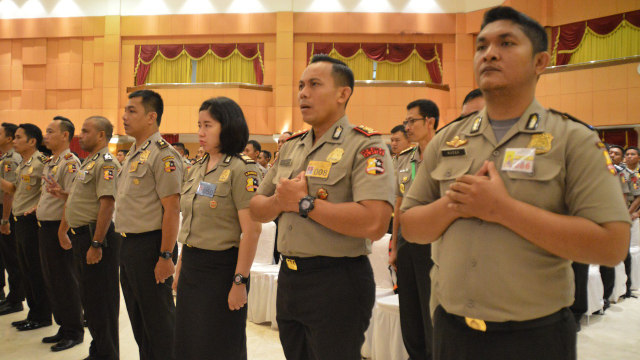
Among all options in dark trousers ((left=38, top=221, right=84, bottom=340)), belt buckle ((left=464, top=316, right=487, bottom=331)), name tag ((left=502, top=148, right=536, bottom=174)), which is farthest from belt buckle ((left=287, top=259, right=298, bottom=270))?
dark trousers ((left=38, top=221, right=84, bottom=340))

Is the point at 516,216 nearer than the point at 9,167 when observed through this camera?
Yes

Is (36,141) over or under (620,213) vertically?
over

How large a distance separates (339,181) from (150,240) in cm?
145

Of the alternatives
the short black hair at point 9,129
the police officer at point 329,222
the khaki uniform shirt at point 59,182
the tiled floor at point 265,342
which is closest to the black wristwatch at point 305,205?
the police officer at point 329,222

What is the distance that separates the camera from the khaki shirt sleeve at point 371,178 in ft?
→ 5.34

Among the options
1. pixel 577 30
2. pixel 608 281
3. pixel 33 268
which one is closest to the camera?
pixel 33 268

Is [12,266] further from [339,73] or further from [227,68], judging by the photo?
[227,68]

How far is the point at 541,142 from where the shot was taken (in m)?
1.19

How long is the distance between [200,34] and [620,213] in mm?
13434

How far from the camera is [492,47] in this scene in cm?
125

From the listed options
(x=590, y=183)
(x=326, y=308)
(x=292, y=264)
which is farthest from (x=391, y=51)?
(x=590, y=183)

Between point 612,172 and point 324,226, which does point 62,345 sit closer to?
point 324,226

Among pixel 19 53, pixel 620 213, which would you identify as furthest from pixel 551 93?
pixel 19 53

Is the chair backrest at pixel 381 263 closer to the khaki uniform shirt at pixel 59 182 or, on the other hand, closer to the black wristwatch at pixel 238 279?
the black wristwatch at pixel 238 279
